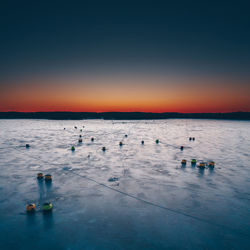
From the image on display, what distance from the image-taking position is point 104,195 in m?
6.13

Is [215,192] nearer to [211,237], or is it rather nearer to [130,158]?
[211,237]

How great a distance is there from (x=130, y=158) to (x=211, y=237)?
23.5 ft

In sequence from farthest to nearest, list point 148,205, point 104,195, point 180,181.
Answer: point 180,181, point 104,195, point 148,205

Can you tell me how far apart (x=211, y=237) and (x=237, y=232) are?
70 centimetres

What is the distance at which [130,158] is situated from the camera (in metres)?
11.1

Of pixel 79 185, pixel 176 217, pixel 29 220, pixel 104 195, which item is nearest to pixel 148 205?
pixel 176 217

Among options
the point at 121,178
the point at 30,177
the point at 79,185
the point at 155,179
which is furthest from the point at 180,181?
the point at 30,177

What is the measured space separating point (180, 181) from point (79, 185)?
153 inches

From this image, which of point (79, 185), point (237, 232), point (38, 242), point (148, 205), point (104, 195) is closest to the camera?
point (38, 242)

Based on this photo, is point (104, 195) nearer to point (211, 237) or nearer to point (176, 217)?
point (176, 217)

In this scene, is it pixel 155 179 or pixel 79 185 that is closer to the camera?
pixel 79 185

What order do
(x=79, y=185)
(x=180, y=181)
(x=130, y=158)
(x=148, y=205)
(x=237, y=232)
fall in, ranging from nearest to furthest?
1. (x=237, y=232)
2. (x=148, y=205)
3. (x=79, y=185)
4. (x=180, y=181)
5. (x=130, y=158)

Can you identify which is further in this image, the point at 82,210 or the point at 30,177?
the point at 30,177

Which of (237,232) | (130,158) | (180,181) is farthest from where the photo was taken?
(130,158)
